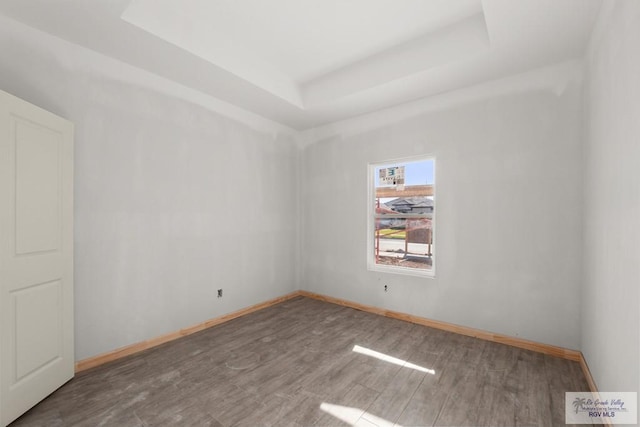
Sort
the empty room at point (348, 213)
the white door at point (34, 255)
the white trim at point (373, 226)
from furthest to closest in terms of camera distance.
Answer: the white trim at point (373, 226) → the empty room at point (348, 213) → the white door at point (34, 255)

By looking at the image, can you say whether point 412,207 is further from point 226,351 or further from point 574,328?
point 226,351

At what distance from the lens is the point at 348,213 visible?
4.38 m

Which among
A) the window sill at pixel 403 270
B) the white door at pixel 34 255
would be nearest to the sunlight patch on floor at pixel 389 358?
the window sill at pixel 403 270

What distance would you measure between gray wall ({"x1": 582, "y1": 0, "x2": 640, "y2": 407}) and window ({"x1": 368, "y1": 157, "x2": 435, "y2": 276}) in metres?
1.50

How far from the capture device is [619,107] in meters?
A: 1.74

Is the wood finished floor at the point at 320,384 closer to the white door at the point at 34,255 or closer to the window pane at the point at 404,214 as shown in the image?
the white door at the point at 34,255

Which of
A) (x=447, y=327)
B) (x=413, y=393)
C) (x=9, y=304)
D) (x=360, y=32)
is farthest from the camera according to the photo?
(x=447, y=327)

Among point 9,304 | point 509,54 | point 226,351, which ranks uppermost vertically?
point 509,54

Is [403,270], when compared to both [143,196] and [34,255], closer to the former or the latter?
[143,196]

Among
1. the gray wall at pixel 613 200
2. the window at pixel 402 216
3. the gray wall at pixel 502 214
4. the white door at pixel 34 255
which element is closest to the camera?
the gray wall at pixel 613 200

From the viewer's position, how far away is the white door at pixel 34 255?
1.85m

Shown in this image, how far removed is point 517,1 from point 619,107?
3.39 feet

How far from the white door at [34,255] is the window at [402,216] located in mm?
3437

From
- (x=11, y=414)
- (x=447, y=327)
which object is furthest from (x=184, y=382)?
(x=447, y=327)
